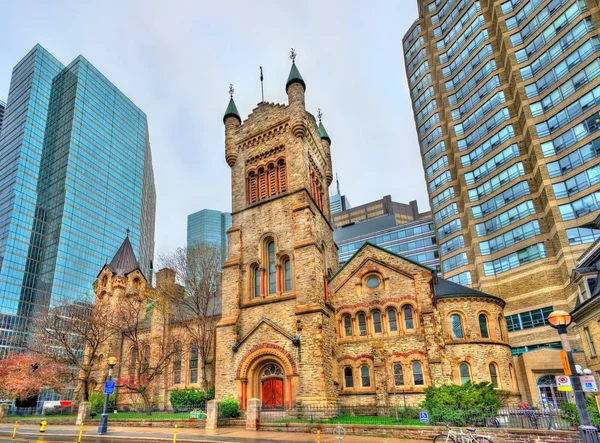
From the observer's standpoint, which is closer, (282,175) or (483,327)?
(483,327)

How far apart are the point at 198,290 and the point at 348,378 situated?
15107 millimetres

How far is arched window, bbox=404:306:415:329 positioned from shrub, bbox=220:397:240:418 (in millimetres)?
11724

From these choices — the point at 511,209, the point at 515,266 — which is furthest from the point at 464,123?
the point at 515,266

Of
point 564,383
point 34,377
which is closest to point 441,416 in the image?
point 564,383

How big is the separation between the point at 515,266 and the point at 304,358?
33.2 m

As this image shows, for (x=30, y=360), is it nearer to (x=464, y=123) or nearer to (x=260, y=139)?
(x=260, y=139)

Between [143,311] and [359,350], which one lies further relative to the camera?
[143,311]

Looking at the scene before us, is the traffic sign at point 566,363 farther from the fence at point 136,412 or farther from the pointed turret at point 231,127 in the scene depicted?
the pointed turret at point 231,127

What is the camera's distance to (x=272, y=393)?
24656 millimetres

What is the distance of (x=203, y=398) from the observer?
30500 millimetres

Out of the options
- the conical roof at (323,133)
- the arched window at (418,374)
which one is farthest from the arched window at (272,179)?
the arched window at (418,374)

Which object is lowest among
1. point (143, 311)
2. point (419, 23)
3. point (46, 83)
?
point (143, 311)

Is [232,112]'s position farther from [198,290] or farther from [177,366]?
[177,366]

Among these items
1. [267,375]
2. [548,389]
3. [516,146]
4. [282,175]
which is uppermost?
[516,146]
